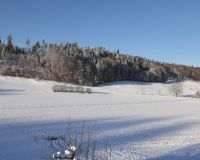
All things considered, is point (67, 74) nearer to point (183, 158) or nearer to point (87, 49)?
point (87, 49)

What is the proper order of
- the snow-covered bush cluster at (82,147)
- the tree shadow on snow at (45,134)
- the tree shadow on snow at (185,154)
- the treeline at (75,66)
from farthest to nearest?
the treeline at (75,66) < the tree shadow on snow at (185,154) < the tree shadow on snow at (45,134) < the snow-covered bush cluster at (82,147)

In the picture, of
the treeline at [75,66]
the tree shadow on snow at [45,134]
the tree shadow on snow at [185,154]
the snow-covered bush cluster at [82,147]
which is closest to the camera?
the snow-covered bush cluster at [82,147]

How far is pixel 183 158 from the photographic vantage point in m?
18.3

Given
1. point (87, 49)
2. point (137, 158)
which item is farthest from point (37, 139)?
point (87, 49)

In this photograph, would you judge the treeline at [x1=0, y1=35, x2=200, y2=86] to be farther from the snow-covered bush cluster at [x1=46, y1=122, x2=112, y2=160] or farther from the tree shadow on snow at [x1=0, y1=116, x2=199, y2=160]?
the snow-covered bush cluster at [x1=46, y1=122, x2=112, y2=160]

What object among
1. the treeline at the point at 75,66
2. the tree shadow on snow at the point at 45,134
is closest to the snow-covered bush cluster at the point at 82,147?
the tree shadow on snow at the point at 45,134

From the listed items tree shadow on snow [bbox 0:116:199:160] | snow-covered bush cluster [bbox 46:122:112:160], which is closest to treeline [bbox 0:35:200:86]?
tree shadow on snow [bbox 0:116:199:160]

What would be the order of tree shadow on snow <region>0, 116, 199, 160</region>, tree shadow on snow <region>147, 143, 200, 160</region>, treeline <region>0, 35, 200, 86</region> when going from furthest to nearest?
treeline <region>0, 35, 200, 86</region>
tree shadow on snow <region>147, 143, 200, 160</region>
tree shadow on snow <region>0, 116, 199, 160</region>

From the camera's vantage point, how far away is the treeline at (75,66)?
11300cm

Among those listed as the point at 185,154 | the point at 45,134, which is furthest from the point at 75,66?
the point at 185,154

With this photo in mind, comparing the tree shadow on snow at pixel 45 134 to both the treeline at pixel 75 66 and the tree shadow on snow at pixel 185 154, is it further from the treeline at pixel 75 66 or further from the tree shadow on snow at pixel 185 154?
the treeline at pixel 75 66

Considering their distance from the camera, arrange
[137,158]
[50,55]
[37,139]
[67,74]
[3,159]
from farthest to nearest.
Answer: [50,55] < [67,74] < [37,139] < [137,158] < [3,159]

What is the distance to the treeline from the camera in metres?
113

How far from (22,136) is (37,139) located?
115 centimetres
